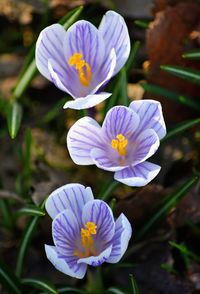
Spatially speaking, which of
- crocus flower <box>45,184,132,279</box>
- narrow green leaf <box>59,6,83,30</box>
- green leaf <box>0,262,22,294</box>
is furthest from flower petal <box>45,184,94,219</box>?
narrow green leaf <box>59,6,83,30</box>

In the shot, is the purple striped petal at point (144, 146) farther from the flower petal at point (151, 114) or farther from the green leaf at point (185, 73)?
the green leaf at point (185, 73)

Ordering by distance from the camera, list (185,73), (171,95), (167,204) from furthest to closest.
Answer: (171,95)
(185,73)
(167,204)

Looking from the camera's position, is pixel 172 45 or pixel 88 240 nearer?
pixel 88 240

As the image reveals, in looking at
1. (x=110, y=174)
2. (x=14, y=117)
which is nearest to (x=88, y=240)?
(x=110, y=174)

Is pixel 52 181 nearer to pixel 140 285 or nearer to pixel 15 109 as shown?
pixel 15 109

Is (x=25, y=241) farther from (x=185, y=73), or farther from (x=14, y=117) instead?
(x=185, y=73)

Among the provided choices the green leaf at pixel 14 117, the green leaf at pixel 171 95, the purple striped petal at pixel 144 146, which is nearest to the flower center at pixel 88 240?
the purple striped petal at pixel 144 146

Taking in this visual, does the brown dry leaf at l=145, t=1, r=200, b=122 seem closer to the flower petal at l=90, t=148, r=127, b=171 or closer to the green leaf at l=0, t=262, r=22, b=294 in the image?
the flower petal at l=90, t=148, r=127, b=171
